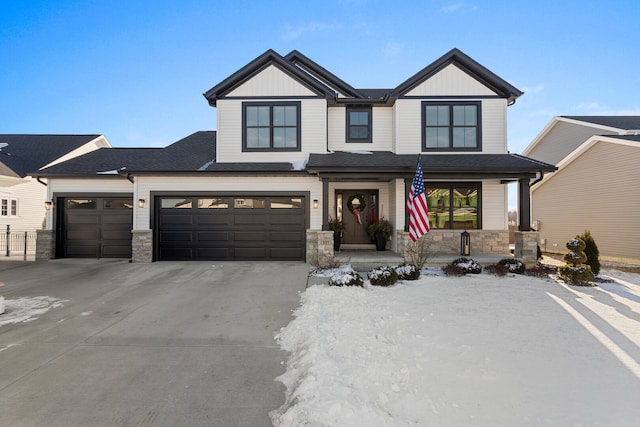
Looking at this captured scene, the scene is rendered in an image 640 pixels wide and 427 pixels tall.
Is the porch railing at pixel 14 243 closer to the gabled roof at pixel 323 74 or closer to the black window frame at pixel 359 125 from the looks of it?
the gabled roof at pixel 323 74

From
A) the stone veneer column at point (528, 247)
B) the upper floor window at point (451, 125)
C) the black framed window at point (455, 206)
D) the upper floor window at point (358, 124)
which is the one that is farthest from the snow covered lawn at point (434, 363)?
the upper floor window at point (358, 124)

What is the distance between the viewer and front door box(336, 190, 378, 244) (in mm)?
12672

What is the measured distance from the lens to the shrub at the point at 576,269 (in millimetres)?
7637

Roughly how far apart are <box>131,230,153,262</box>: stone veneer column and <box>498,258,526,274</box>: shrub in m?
11.8

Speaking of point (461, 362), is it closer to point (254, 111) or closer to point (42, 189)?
point (254, 111)

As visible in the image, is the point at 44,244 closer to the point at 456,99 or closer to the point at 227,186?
the point at 227,186

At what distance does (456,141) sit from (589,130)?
11.5 meters

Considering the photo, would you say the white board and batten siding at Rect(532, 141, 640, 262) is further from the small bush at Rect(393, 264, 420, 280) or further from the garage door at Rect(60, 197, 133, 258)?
the garage door at Rect(60, 197, 133, 258)

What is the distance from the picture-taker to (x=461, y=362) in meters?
3.69

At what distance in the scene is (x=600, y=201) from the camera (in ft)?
42.5

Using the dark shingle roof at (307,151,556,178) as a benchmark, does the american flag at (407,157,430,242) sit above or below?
below

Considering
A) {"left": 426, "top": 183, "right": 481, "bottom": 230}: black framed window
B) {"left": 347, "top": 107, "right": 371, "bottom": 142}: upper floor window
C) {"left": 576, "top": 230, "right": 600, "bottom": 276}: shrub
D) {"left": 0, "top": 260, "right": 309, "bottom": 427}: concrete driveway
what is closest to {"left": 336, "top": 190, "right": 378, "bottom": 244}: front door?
{"left": 347, "top": 107, "right": 371, "bottom": 142}: upper floor window

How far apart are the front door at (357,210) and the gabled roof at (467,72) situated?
14.0 feet

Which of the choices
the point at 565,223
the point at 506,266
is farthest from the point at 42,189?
the point at 565,223
